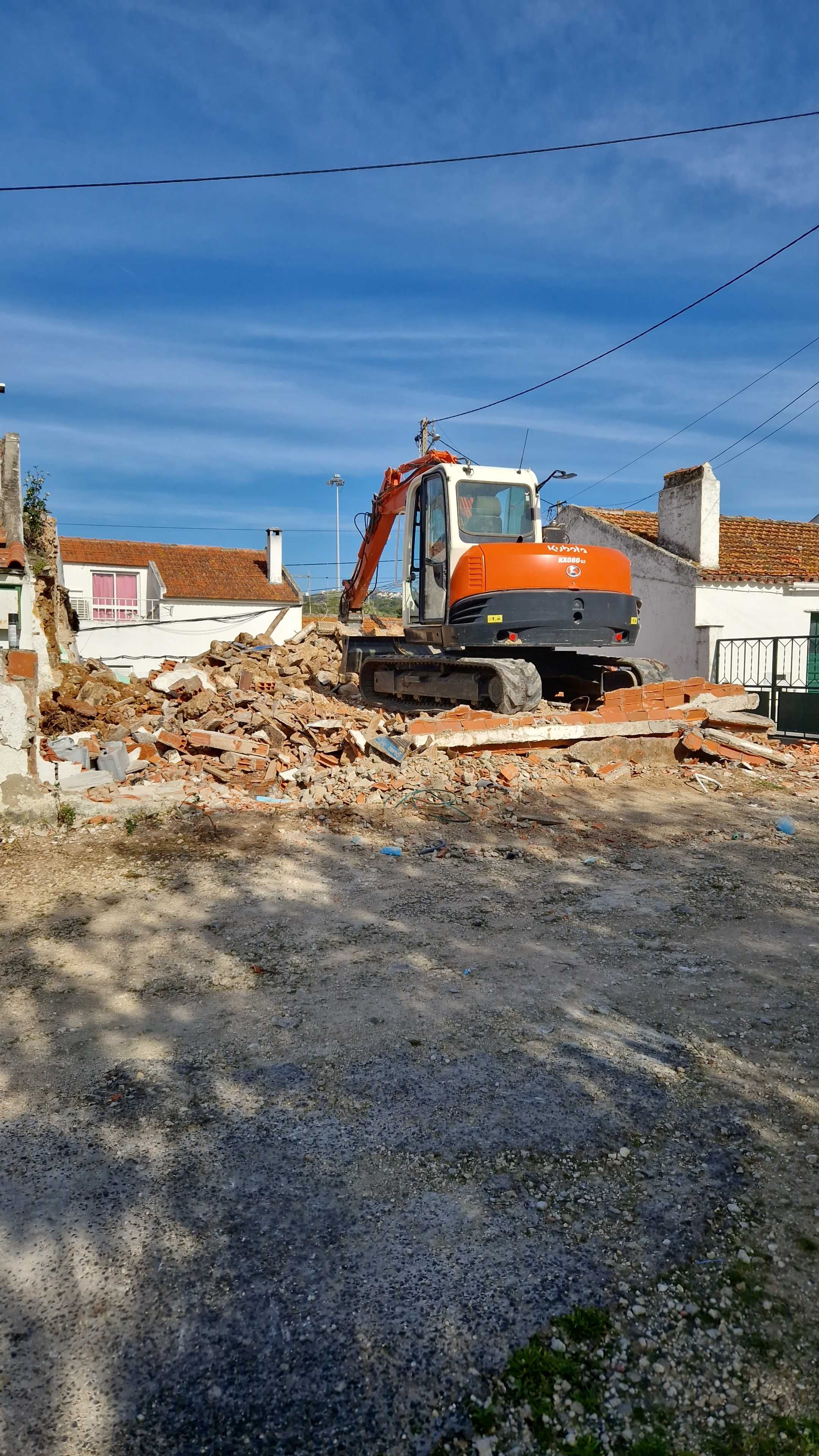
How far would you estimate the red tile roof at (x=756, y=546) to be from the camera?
738 inches

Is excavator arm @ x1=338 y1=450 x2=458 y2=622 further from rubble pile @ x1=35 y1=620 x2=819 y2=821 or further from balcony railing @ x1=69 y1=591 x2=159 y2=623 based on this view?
balcony railing @ x1=69 y1=591 x2=159 y2=623

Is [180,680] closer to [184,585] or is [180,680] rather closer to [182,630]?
[182,630]

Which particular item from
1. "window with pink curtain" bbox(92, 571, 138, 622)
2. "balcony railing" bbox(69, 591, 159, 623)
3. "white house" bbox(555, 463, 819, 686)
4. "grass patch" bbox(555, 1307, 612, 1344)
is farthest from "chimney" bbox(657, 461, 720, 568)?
"window with pink curtain" bbox(92, 571, 138, 622)

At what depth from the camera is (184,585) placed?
3334 cm

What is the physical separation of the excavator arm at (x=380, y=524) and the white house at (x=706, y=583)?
7369 millimetres

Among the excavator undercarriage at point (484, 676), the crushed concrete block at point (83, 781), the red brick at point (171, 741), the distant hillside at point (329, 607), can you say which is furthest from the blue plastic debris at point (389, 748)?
the distant hillside at point (329, 607)

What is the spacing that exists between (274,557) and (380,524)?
2250 cm

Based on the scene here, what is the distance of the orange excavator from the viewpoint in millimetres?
10695

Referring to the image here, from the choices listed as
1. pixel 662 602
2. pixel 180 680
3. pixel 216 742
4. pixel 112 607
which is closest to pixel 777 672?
pixel 662 602

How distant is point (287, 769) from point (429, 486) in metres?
4.47

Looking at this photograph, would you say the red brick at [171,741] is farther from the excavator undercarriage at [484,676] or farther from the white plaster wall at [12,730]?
the excavator undercarriage at [484,676]

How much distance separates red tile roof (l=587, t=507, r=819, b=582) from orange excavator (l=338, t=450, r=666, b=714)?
7.54 meters

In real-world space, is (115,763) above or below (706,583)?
below

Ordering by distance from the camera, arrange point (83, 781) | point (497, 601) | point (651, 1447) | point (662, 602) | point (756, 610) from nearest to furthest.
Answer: point (651, 1447)
point (83, 781)
point (497, 601)
point (756, 610)
point (662, 602)
